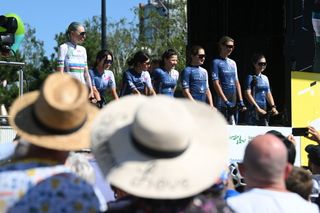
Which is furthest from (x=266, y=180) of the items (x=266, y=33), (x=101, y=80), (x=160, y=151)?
(x=266, y=33)

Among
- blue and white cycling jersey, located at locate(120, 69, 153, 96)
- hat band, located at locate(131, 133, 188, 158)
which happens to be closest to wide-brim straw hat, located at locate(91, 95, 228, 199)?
hat band, located at locate(131, 133, 188, 158)

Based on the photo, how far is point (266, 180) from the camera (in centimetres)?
336

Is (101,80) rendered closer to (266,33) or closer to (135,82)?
(135,82)

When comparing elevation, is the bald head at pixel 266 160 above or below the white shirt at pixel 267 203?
above

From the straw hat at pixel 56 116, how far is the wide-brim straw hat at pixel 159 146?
0.15 meters

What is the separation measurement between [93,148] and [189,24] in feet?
37.2

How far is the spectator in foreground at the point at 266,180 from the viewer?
10.7 feet

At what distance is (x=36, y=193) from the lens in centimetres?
272

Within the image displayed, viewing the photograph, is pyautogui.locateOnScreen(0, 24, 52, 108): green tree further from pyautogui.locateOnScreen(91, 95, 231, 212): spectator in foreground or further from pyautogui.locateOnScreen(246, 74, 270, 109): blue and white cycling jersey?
pyautogui.locateOnScreen(91, 95, 231, 212): spectator in foreground

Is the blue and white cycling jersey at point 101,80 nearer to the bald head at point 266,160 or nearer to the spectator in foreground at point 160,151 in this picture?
the bald head at point 266,160

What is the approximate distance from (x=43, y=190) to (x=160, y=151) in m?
0.50

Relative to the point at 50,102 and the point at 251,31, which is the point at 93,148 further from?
the point at 251,31

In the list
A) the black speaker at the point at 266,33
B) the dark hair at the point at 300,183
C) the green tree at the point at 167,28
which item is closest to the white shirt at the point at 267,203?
the dark hair at the point at 300,183

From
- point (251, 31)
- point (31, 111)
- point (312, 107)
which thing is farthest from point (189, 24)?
point (31, 111)
